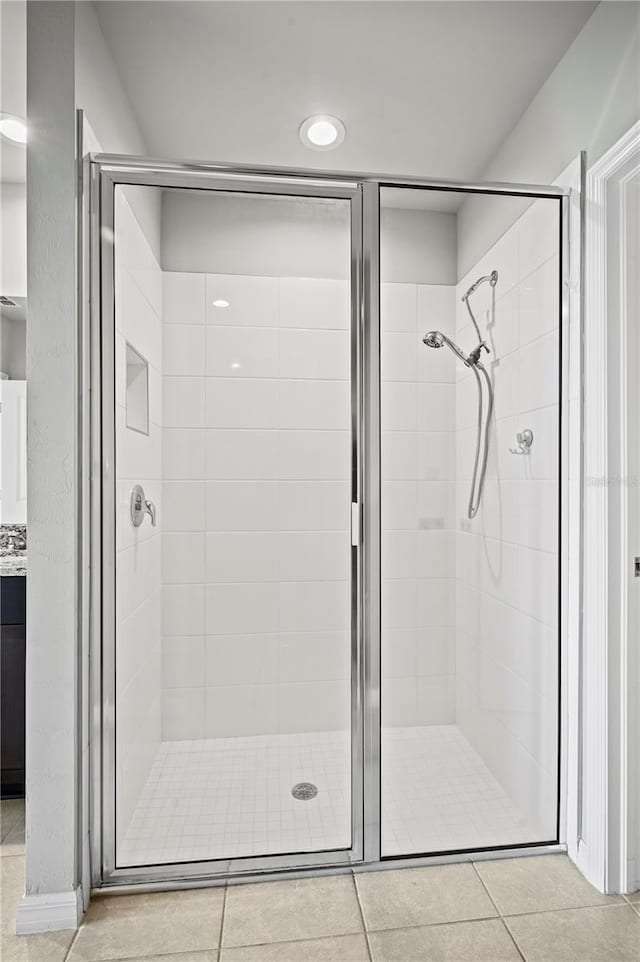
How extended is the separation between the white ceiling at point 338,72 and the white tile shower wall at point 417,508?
81 cm

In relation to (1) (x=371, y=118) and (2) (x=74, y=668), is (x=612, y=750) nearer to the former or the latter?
(2) (x=74, y=668)

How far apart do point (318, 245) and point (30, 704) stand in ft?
5.08

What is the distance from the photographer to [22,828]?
204 cm

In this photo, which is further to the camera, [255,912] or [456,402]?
[456,402]

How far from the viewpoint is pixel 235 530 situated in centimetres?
184

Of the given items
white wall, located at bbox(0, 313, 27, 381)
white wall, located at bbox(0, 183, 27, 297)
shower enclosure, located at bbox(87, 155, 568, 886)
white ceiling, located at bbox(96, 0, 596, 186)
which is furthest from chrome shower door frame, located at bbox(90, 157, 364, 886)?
white wall, located at bbox(0, 313, 27, 381)

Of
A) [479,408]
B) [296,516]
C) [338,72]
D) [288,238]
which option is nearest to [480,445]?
[479,408]

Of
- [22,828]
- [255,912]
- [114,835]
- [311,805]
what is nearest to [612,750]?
[311,805]

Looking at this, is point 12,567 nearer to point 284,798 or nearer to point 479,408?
point 284,798

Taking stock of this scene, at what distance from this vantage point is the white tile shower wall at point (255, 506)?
71.6 inches

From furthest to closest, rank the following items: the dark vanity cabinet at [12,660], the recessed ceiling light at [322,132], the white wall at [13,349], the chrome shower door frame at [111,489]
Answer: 1. the white wall at [13,349]
2. the recessed ceiling light at [322,132]
3. the dark vanity cabinet at [12,660]
4. the chrome shower door frame at [111,489]

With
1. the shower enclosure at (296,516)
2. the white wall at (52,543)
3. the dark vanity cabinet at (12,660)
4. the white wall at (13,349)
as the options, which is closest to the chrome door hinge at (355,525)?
the shower enclosure at (296,516)

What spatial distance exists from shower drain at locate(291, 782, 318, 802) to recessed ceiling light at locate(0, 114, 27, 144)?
100 inches

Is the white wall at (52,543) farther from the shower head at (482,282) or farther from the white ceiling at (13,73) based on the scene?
the shower head at (482,282)
